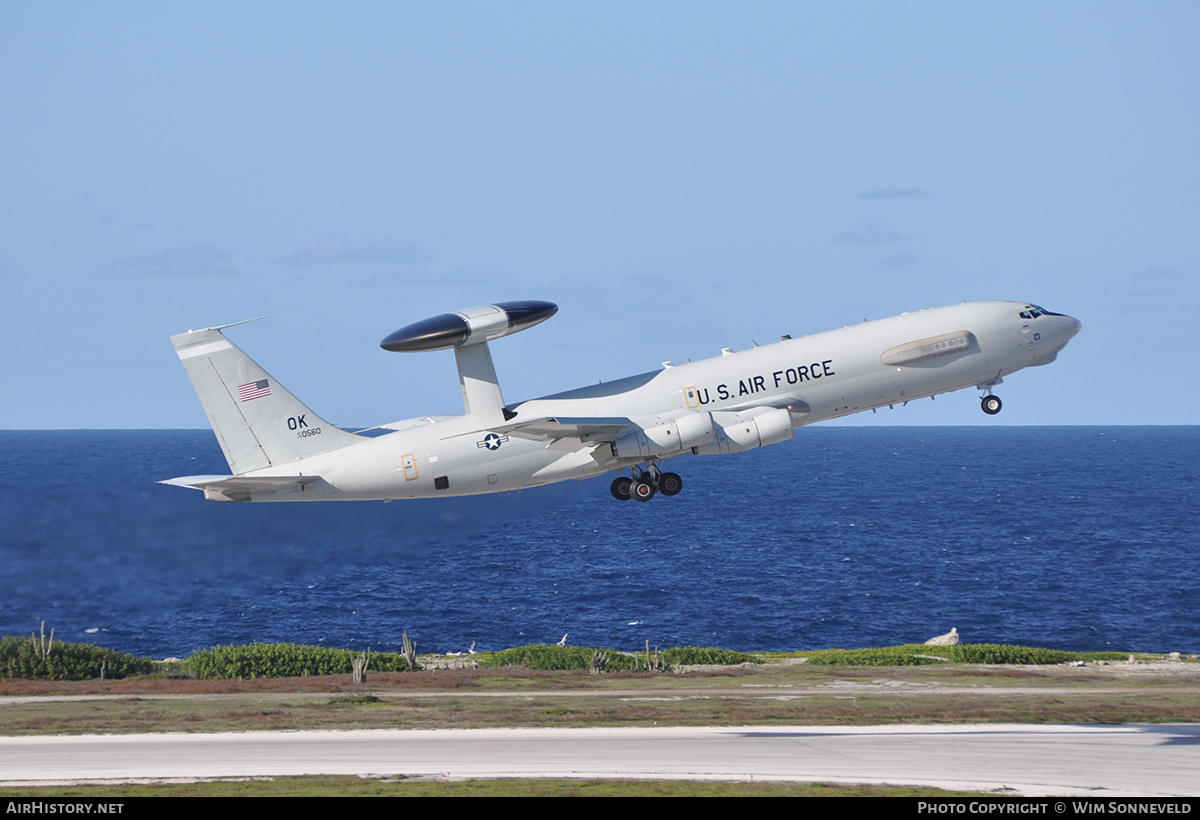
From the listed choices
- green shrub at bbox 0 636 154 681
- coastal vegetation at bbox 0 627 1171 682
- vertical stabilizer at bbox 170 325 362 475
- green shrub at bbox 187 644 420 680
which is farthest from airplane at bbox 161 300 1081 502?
green shrub at bbox 0 636 154 681

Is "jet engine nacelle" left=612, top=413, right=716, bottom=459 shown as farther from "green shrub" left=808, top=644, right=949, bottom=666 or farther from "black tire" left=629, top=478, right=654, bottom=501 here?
"green shrub" left=808, top=644, right=949, bottom=666

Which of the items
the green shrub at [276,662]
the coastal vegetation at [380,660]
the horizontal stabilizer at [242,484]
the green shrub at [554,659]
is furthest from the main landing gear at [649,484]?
the green shrub at [276,662]

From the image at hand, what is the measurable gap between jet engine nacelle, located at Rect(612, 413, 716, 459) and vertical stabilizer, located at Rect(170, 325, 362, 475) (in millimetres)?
10496

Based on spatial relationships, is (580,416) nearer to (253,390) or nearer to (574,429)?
(574,429)

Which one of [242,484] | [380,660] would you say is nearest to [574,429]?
[242,484]

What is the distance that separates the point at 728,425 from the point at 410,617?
64267 mm

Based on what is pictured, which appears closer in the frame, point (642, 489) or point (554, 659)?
point (642, 489)

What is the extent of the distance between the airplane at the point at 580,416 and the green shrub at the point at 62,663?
1326 inches

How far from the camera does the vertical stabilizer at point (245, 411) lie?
39562mm

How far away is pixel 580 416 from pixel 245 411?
41.8 feet

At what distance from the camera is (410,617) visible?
316 ft

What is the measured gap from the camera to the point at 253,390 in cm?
4016
